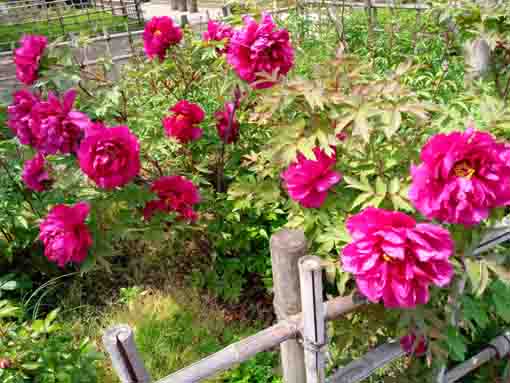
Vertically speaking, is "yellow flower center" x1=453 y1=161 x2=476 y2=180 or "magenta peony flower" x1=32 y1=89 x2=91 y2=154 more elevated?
"magenta peony flower" x1=32 y1=89 x2=91 y2=154

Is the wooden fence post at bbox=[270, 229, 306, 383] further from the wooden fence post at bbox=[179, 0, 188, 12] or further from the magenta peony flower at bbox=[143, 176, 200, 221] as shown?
the wooden fence post at bbox=[179, 0, 188, 12]

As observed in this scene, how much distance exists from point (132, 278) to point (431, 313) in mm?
1796

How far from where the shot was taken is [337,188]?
1326mm

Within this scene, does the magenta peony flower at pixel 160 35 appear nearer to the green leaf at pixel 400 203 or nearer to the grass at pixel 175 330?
the grass at pixel 175 330

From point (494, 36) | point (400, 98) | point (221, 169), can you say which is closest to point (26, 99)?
point (221, 169)

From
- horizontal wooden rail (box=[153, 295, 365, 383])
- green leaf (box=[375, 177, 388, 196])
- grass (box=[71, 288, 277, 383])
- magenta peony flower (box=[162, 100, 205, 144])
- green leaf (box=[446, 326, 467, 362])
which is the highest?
magenta peony flower (box=[162, 100, 205, 144])

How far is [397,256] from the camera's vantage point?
83cm

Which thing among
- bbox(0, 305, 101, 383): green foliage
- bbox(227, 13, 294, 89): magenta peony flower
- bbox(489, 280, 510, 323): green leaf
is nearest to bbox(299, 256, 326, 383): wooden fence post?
bbox(489, 280, 510, 323): green leaf

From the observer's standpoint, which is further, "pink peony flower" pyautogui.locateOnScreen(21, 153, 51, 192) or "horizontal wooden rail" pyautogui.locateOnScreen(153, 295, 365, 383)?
"pink peony flower" pyautogui.locateOnScreen(21, 153, 51, 192)

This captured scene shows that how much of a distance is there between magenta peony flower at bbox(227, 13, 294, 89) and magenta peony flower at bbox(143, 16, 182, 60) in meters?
0.82

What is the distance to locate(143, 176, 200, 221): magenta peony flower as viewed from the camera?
5.91ft

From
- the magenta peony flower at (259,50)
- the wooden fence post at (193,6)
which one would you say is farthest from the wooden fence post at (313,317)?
the wooden fence post at (193,6)

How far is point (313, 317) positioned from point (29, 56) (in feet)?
4.82

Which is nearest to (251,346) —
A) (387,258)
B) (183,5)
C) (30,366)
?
(387,258)
